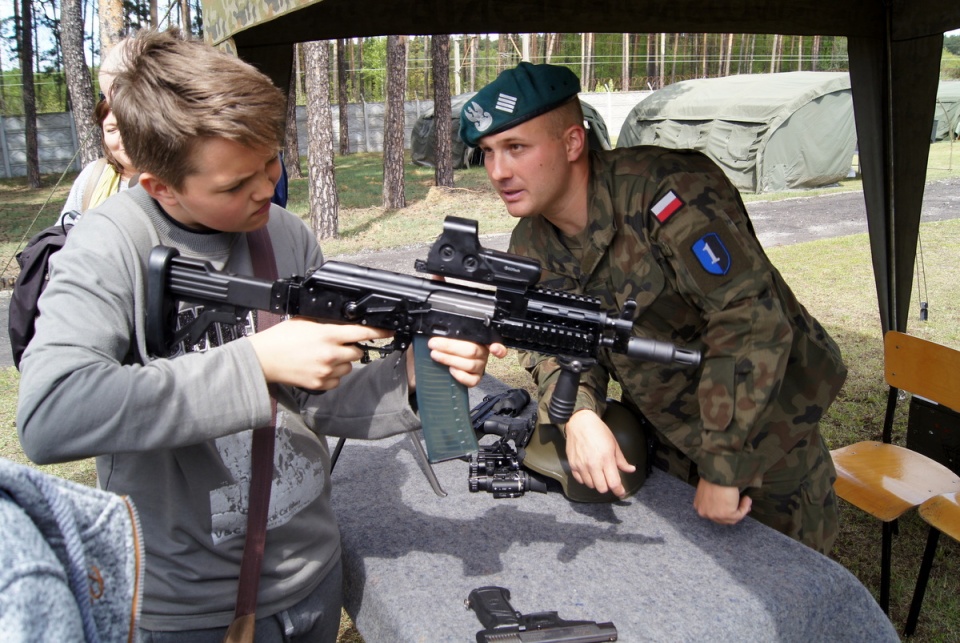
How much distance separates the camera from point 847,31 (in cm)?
346

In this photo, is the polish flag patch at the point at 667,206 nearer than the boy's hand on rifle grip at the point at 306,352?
No

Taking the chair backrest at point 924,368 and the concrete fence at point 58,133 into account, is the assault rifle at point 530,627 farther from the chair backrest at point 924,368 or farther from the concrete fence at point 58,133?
the concrete fence at point 58,133

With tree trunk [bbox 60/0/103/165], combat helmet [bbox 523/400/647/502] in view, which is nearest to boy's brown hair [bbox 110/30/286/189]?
combat helmet [bbox 523/400/647/502]

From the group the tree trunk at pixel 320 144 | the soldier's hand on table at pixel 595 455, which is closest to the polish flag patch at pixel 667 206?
the soldier's hand on table at pixel 595 455

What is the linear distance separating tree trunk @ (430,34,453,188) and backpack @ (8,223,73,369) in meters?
13.2

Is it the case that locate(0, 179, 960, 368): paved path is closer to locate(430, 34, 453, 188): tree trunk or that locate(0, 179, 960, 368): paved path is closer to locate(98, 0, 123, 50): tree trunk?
locate(98, 0, 123, 50): tree trunk

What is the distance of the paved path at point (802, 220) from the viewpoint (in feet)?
33.8

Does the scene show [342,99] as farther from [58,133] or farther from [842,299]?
[842,299]

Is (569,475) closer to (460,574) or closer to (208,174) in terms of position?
(460,574)

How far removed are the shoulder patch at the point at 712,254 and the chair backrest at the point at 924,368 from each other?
1.84 meters

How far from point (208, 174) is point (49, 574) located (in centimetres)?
97

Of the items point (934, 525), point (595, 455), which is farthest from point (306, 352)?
point (934, 525)

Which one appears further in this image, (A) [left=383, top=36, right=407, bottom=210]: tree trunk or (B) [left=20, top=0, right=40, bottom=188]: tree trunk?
(B) [left=20, top=0, right=40, bottom=188]: tree trunk

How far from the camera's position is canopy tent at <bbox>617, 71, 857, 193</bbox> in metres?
15.8
